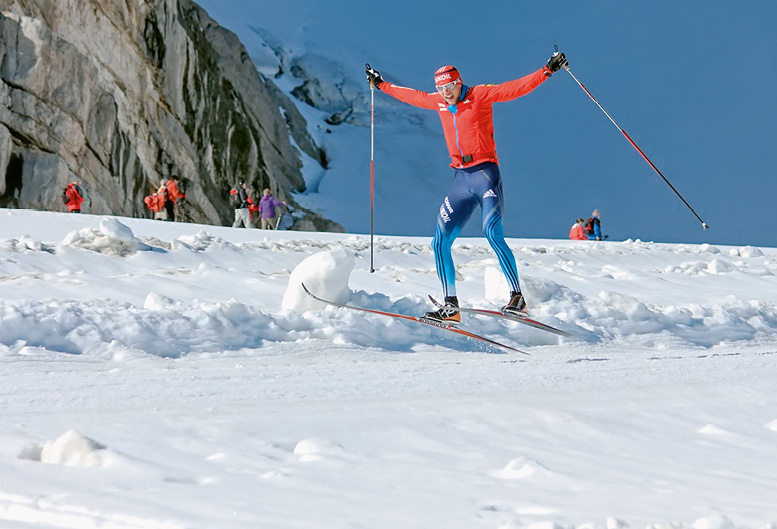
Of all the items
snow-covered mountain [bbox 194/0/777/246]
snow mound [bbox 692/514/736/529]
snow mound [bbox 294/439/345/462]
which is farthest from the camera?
snow-covered mountain [bbox 194/0/777/246]

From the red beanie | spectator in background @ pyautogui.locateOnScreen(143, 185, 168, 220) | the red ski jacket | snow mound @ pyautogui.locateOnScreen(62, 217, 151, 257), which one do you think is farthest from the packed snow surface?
spectator in background @ pyautogui.locateOnScreen(143, 185, 168, 220)

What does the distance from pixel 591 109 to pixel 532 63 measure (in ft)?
29.6

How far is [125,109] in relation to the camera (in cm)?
2795

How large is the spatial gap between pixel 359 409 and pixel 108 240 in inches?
246

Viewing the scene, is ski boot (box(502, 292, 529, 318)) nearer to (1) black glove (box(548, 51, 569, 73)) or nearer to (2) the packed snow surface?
(2) the packed snow surface

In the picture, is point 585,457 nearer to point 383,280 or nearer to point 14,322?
point 14,322

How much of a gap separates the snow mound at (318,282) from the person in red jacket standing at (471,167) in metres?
0.81

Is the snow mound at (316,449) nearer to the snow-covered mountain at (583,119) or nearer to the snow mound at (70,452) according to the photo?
the snow mound at (70,452)

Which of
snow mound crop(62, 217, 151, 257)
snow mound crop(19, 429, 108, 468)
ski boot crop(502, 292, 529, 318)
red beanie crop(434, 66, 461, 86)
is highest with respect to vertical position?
red beanie crop(434, 66, 461, 86)

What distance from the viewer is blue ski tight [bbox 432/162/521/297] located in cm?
628

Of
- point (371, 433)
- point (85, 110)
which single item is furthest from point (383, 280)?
point (85, 110)

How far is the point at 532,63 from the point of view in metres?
73.2

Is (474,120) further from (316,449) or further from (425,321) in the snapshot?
(316,449)

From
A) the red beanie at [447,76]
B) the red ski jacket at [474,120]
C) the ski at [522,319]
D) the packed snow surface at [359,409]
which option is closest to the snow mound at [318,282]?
the packed snow surface at [359,409]
